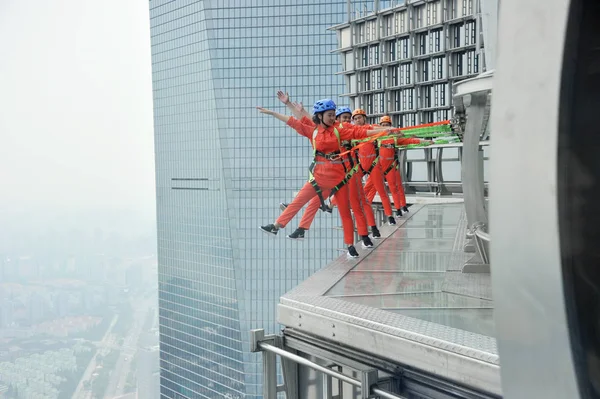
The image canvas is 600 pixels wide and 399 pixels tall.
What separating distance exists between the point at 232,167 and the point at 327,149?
3240 inches

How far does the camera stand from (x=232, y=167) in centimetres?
9025

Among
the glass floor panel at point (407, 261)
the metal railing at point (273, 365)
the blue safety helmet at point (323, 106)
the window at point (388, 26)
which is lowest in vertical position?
the metal railing at point (273, 365)

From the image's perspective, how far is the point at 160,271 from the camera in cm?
10438

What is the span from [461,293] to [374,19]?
3334 cm

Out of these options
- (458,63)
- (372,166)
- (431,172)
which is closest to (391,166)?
(372,166)

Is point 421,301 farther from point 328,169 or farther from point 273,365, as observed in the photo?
point 328,169

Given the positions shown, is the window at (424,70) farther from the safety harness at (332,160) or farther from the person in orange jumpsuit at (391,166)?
the safety harness at (332,160)

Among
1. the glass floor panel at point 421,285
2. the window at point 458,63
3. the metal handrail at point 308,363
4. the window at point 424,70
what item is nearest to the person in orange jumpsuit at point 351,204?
the glass floor panel at point 421,285

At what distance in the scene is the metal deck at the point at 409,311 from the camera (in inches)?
136

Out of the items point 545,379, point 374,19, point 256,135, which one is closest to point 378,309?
point 545,379

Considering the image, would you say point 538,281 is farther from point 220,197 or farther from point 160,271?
point 160,271

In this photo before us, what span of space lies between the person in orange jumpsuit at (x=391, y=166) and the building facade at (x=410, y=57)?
2116cm

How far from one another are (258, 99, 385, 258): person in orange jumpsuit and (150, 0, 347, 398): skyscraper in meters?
75.6

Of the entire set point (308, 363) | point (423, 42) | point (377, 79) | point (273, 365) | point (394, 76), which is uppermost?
point (423, 42)
